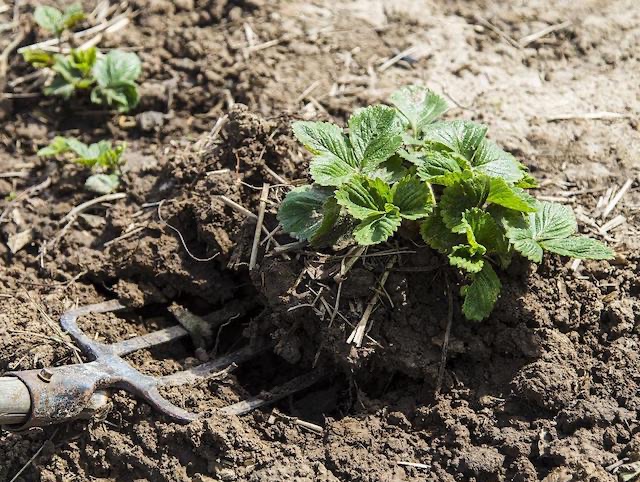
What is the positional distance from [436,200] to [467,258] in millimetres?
278

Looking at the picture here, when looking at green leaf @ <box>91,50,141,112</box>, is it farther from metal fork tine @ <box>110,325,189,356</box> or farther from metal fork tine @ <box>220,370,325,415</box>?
metal fork tine @ <box>220,370,325,415</box>

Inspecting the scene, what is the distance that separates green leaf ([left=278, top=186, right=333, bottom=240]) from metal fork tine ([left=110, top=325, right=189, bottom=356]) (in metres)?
0.61

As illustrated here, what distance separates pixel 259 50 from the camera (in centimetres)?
405

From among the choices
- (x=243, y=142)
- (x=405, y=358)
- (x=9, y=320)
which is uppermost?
(x=243, y=142)

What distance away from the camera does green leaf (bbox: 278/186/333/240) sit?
9.43 ft

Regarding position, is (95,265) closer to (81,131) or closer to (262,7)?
(81,131)

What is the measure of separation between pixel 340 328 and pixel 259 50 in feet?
5.62

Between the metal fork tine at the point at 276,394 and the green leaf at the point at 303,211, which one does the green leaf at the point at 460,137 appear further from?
the metal fork tine at the point at 276,394

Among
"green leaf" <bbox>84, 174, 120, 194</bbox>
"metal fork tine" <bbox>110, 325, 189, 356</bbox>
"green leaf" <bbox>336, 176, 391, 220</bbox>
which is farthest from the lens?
"green leaf" <bbox>84, 174, 120, 194</bbox>

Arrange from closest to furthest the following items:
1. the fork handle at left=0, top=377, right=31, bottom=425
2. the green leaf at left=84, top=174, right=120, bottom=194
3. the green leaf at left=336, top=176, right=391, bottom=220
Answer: the fork handle at left=0, top=377, right=31, bottom=425 < the green leaf at left=336, top=176, right=391, bottom=220 < the green leaf at left=84, top=174, right=120, bottom=194

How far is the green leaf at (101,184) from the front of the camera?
358 cm

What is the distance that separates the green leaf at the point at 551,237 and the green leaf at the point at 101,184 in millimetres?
1694

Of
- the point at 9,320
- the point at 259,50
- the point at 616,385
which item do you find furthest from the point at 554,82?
the point at 9,320

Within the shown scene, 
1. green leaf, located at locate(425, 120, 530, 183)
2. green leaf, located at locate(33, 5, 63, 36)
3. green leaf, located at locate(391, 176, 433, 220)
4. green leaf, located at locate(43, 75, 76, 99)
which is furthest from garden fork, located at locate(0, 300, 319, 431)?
green leaf, located at locate(33, 5, 63, 36)
